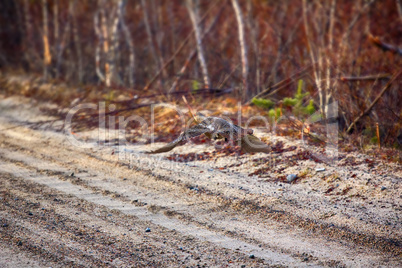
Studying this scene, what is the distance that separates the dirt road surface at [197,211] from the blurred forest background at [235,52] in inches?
72.8

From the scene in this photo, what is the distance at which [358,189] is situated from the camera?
16.0 ft

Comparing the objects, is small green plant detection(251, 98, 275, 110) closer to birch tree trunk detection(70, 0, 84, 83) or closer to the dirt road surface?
the dirt road surface

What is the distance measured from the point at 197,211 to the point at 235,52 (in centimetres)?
635

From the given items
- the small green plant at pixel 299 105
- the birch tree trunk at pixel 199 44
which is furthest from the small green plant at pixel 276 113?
the birch tree trunk at pixel 199 44

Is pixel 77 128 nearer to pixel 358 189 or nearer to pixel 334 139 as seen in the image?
pixel 334 139

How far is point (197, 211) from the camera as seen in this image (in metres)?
4.51

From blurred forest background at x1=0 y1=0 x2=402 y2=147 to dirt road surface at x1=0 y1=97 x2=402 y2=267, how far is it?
1.85 m

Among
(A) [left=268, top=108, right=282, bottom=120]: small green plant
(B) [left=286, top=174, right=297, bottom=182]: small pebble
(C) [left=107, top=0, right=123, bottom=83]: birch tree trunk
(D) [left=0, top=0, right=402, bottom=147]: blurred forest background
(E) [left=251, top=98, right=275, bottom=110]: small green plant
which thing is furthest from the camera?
(C) [left=107, top=0, right=123, bottom=83]: birch tree trunk

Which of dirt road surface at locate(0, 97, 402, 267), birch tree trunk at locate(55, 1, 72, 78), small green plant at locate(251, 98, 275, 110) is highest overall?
birch tree trunk at locate(55, 1, 72, 78)

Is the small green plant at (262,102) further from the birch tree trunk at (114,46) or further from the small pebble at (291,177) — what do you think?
the birch tree trunk at (114,46)

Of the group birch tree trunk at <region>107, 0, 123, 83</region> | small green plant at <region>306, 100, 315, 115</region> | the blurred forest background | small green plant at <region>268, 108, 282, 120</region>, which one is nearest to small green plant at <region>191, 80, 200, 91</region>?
the blurred forest background

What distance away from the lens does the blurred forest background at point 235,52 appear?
289 inches

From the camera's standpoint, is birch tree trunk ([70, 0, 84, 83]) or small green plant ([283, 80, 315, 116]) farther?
birch tree trunk ([70, 0, 84, 83])

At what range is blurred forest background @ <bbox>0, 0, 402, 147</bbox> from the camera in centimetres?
733
